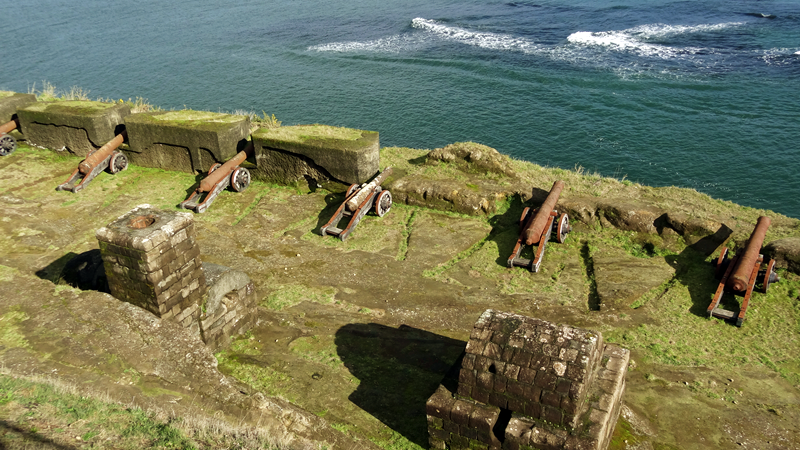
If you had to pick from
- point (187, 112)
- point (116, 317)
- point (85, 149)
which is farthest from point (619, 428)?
point (85, 149)

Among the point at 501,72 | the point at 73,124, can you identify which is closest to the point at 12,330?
the point at 73,124

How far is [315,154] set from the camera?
12.0 m

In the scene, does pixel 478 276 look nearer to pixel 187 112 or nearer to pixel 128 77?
pixel 187 112

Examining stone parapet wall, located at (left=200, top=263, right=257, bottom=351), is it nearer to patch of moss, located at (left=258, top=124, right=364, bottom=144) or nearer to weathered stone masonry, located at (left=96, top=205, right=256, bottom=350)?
weathered stone masonry, located at (left=96, top=205, right=256, bottom=350)

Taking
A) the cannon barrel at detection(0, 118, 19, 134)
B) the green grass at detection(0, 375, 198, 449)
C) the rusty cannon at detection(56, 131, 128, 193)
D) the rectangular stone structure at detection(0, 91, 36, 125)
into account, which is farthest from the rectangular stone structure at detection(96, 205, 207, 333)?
the rectangular stone structure at detection(0, 91, 36, 125)

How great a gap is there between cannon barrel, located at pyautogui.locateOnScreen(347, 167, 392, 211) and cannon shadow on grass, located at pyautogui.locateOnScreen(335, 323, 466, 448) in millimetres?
3140

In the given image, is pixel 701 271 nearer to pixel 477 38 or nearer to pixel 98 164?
pixel 98 164

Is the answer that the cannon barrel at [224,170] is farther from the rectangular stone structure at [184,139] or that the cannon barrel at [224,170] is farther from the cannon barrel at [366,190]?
the cannon barrel at [366,190]

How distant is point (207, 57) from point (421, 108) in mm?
15199

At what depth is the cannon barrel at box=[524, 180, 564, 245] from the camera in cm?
Result: 955

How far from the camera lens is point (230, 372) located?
7.32 meters

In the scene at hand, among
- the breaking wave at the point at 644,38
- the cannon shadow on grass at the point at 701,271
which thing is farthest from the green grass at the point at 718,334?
the breaking wave at the point at 644,38

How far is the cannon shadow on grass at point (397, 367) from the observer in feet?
21.5

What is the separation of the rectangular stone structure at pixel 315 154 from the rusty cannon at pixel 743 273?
6.73 metres
